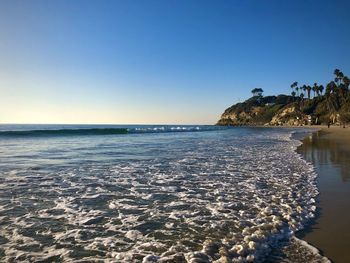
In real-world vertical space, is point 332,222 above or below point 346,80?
below

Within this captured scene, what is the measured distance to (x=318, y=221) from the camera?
6.88m

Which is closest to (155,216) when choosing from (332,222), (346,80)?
(332,222)

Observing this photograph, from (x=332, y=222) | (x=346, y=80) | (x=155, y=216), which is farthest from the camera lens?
(x=346, y=80)

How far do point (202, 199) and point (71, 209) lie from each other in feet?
12.2

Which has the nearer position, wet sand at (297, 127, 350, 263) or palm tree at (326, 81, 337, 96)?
wet sand at (297, 127, 350, 263)

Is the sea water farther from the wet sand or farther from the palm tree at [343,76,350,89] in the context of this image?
the palm tree at [343,76,350,89]

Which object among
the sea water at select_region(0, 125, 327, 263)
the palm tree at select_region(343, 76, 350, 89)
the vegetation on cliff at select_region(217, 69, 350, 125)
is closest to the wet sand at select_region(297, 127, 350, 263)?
the sea water at select_region(0, 125, 327, 263)

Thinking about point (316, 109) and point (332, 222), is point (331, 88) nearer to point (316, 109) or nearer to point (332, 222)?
point (316, 109)

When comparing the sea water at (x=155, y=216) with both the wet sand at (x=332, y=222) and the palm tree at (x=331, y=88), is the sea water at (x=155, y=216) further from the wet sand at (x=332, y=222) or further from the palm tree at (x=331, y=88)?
the palm tree at (x=331, y=88)

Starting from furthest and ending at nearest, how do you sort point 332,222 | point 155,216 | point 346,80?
point 346,80
point 155,216
point 332,222

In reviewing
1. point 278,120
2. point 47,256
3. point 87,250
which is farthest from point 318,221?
point 278,120

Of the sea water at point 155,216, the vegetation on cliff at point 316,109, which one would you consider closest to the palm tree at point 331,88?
the vegetation on cliff at point 316,109

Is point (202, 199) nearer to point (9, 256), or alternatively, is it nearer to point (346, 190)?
point (346, 190)

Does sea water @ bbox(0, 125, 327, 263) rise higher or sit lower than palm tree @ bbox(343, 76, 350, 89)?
lower
